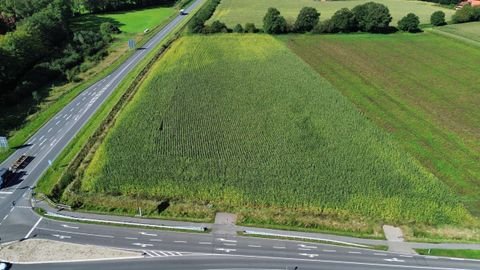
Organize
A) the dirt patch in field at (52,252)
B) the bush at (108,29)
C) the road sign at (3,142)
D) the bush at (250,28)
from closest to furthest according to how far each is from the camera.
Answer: the dirt patch in field at (52,252) < the road sign at (3,142) < the bush at (250,28) < the bush at (108,29)

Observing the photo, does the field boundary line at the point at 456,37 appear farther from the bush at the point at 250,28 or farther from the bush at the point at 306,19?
the bush at the point at 250,28

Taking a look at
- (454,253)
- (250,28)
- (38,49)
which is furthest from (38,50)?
(454,253)

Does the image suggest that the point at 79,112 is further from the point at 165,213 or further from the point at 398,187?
the point at 398,187

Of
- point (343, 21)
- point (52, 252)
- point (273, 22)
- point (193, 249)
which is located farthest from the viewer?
point (273, 22)

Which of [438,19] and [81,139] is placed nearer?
[81,139]

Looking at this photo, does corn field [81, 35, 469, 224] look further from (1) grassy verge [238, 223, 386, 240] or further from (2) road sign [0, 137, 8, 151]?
(2) road sign [0, 137, 8, 151]

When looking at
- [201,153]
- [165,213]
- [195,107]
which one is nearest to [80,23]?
[195,107]

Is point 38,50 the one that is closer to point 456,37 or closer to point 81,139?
point 81,139

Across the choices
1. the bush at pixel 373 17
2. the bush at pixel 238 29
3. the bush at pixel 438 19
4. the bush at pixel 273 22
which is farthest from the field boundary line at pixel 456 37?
the bush at pixel 238 29
